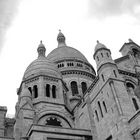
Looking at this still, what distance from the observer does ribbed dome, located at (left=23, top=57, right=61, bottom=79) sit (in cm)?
2847

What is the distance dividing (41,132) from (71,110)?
8.24m

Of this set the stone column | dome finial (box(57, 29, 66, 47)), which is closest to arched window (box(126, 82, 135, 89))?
the stone column

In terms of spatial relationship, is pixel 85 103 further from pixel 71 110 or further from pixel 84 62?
pixel 84 62

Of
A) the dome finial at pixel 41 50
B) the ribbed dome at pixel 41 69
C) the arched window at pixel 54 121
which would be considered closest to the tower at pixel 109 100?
the arched window at pixel 54 121

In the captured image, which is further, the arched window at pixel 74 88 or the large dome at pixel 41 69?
the arched window at pixel 74 88

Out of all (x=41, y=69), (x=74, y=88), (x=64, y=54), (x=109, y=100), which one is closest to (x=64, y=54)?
(x=64, y=54)

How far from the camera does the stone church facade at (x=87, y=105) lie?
1906cm

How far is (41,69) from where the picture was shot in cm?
2889

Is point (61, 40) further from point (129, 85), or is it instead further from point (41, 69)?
point (129, 85)

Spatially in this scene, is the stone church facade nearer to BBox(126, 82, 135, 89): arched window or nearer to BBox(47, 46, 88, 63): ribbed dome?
BBox(126, 82, 135, 89): arched window

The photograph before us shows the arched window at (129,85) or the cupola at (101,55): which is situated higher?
the cupola at (101,55)

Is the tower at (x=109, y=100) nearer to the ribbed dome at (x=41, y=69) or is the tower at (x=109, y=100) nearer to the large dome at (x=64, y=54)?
the ribbed dome at (x=41, y=69)

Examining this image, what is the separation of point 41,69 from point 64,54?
39.1 ft

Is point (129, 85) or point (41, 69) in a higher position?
point (41, 69)
